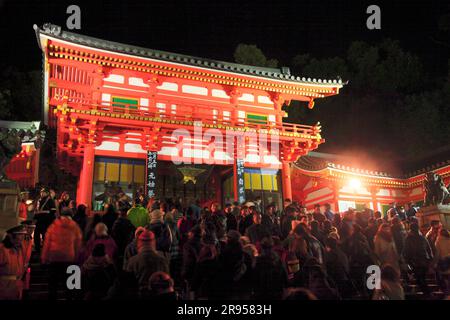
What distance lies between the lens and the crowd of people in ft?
15.1

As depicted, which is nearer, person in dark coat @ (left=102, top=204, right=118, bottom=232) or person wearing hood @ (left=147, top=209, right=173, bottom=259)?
person wearing hood @ (left=147, top=209, right=173, bottom=259)

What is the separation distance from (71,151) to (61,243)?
38.4ft

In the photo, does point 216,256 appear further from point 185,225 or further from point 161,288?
point 185,225

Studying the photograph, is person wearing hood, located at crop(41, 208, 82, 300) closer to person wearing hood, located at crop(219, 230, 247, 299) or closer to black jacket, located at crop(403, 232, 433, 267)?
person wearing hood, located at crop(219, 230, 247, 299)

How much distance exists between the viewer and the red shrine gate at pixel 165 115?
571 inches

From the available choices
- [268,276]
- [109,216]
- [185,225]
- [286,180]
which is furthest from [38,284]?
[286,180]

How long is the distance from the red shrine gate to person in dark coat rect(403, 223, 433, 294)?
29.5 feet

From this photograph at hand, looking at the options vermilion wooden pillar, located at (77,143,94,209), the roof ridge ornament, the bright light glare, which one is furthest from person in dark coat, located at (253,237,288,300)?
the bright light glare

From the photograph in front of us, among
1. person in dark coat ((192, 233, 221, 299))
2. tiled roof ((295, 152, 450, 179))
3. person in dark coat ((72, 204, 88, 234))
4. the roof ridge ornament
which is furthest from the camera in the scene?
tiled roof ((295, 152, 450, 179))

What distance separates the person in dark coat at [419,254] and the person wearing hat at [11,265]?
7.86m

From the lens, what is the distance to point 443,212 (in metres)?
11.5

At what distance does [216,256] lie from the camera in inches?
199
